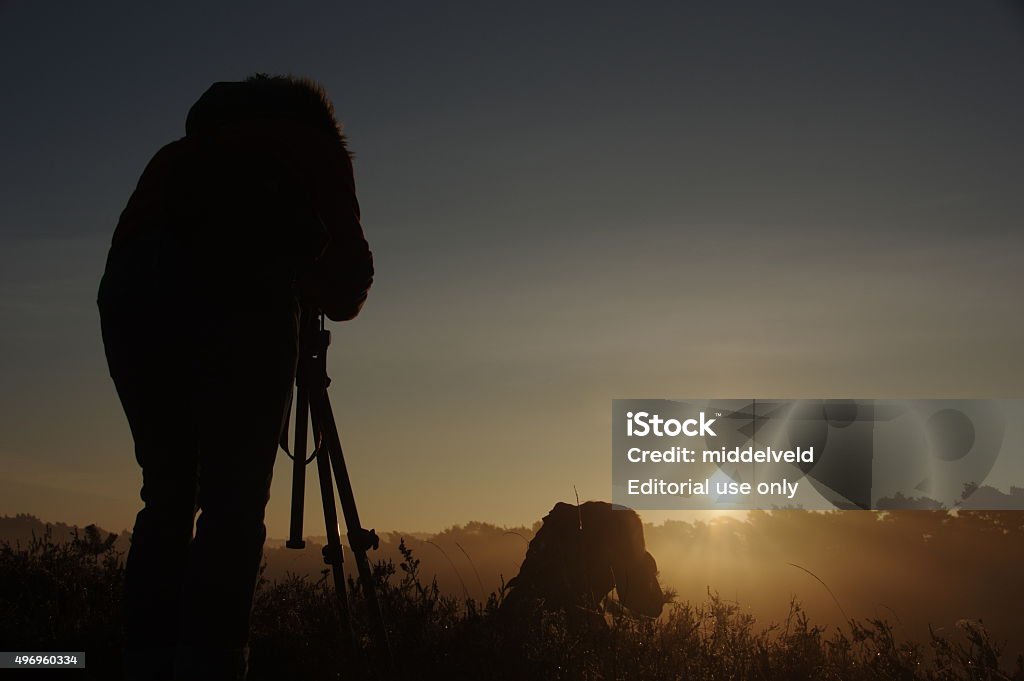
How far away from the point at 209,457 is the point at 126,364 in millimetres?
464

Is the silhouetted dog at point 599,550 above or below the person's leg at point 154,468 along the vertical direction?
below

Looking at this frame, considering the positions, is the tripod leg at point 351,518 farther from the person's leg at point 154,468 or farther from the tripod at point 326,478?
the person's leg at point 154,468

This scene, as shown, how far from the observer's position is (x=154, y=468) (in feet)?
10.2

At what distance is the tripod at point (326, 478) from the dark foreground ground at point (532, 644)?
20 cm

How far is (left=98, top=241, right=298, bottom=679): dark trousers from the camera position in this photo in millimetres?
2857

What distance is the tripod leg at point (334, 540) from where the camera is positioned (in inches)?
166

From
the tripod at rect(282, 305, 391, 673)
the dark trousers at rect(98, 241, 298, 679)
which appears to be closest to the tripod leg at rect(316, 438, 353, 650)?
the tripod at rect(282, 305, 391, 673)

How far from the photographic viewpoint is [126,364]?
9.78ft

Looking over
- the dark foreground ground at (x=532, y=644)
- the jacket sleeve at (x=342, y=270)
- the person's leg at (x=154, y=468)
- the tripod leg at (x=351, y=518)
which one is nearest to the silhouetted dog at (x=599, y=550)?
the dark foreground ground at (x=532, y=644)

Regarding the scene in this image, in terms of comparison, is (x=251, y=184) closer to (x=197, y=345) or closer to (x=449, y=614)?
(x=197, y=345)

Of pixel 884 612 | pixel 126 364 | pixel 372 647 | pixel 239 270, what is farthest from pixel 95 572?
pixel 884 612

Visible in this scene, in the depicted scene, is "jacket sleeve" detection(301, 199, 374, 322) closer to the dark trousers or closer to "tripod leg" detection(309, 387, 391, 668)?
the dark trousers

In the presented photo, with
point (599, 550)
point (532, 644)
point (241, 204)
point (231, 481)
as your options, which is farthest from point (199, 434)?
point (599, 550)

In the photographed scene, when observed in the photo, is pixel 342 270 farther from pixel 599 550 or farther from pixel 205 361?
pixel 599 550
